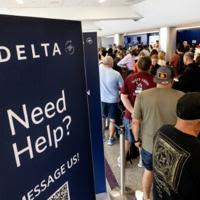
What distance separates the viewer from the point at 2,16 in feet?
2.47

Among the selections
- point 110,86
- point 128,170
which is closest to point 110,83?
point 110,86

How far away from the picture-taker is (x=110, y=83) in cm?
360

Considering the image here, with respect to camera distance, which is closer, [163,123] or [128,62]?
[163,123]

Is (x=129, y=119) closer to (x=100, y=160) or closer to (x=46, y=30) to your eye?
(x=100, y=160)

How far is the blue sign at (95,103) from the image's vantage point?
2.27m

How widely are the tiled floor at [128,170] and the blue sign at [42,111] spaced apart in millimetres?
1929

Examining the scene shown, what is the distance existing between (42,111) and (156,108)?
4.59ft

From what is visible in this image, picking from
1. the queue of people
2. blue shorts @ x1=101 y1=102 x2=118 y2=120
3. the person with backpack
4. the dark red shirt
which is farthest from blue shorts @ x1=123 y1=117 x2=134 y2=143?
blue shorts @ x1=101 y1=102 x2=118 y2=120

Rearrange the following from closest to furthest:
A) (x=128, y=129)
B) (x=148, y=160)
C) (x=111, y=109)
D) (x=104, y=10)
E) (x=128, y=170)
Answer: (x=148, y=160)
(x=128, y=129)
(x=128, y=170)
(x=111, y=109)
(x=104, y=10)

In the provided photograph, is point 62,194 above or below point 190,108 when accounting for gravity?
below

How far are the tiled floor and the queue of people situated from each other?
8.1 inches

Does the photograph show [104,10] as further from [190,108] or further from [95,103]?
[190,108]

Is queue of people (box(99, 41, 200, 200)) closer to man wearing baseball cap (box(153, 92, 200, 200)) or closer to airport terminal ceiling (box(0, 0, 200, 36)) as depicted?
man wearing baseball cap (box(153, 92, 200, 200))

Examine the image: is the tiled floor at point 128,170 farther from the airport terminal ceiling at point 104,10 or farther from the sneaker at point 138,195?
the airport terminal ceiling at point 104,10
